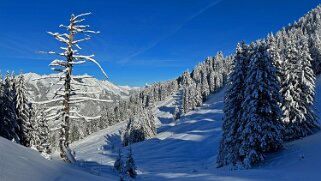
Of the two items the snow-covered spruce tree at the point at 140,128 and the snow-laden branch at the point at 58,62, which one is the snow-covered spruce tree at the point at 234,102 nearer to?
the snow-laden branch at the point at 58,62

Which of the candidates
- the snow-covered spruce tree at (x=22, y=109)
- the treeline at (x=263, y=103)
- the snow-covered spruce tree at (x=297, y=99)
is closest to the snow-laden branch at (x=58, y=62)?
the treeline at (x=263, y=103)

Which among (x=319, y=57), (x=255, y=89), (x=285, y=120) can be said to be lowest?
(x=285, y=120)

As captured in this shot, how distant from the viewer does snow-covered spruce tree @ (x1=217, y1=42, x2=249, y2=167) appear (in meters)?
34.0

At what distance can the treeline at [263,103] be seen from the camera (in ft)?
101

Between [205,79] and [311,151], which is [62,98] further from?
[205,79]

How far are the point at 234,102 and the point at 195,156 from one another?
3542cm

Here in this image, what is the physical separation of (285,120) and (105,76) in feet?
85.6

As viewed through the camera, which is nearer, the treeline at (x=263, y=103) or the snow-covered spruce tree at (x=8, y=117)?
the treeline at (x=263, y=103)

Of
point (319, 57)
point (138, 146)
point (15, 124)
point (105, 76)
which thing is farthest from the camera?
point (319, 57)

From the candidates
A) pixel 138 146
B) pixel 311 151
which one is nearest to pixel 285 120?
pixel 311 151

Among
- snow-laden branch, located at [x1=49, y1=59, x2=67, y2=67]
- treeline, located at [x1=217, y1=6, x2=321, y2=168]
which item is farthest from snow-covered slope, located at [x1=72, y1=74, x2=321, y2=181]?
snow-laden branch, located at [x1=49, y1=59, x2=67, y2=67]

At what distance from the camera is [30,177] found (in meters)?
6.75

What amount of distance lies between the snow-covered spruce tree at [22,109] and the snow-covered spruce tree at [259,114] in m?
31.5

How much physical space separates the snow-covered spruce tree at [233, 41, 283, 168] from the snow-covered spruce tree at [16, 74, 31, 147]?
1242 inches
